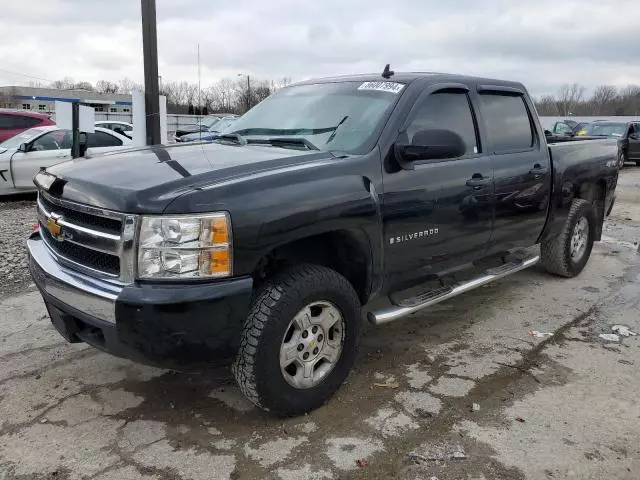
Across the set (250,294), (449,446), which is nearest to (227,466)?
(250,294)

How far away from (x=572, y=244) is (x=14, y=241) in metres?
6.61

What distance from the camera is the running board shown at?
3535 millimetres

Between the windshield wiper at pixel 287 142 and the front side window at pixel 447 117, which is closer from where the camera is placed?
the windshield wiper at pixel 287 142

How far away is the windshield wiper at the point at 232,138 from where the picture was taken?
396 cm

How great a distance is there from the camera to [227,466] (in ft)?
9.04

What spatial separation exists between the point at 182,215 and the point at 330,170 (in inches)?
36.3

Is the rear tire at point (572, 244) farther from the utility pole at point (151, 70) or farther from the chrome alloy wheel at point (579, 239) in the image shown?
the utility pole at point (151, 70)

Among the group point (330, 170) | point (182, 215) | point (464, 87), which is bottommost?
point (182, 215)

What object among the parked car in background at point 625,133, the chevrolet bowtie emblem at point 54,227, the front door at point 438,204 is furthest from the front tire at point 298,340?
the parked car in background at point 625,133

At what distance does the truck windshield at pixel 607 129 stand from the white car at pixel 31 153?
17.6 metres

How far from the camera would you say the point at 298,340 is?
10.1ft

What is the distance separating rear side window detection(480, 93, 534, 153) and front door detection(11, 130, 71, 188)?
27.9ft

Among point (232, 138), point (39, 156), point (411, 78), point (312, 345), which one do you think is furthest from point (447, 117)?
point (39, 156)

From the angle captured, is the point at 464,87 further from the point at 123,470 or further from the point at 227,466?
the point at 123,470
